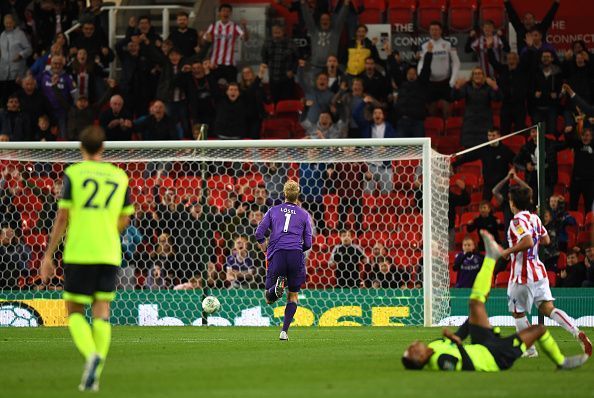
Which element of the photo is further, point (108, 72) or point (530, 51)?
point (108, 72)

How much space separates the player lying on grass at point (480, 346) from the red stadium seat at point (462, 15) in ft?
54.1

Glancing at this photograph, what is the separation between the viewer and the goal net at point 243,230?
18047 mm

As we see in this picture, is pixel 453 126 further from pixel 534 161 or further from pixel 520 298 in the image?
pixel 520 298

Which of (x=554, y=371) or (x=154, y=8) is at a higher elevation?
(x=154, y=8)

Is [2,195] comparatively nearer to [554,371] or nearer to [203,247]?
[203,247]

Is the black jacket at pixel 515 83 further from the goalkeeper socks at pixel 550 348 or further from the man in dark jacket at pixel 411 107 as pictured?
the goalkeeper socks at pixel 550 348

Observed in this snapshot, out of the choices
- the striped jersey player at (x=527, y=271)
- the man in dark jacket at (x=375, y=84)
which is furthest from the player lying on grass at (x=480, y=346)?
the man in dark jacket at (x=375, y=84)

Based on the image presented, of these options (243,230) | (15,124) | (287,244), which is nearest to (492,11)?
(243,230)

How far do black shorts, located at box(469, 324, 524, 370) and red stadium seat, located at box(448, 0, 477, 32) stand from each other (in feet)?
54.4

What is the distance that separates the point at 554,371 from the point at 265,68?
1343 cm

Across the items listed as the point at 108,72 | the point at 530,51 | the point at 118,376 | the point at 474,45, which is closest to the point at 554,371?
the point at 118,376

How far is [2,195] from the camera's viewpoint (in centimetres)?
1892

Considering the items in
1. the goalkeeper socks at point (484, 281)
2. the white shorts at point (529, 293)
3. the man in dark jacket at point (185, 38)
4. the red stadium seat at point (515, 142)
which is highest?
the man in dark jacket at point (185, 38)

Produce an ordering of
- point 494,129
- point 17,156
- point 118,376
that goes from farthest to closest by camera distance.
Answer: point 494,129
point 17,156
point 118,376
